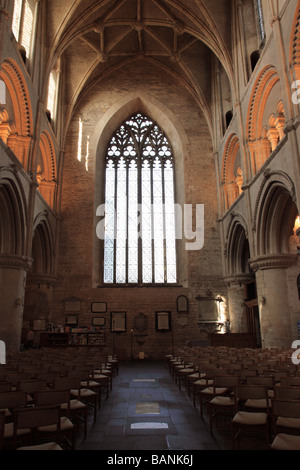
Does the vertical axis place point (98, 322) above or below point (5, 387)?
above

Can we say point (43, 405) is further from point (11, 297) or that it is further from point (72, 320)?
point (72, 320)

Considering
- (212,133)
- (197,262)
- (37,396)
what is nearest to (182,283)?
(197,262)

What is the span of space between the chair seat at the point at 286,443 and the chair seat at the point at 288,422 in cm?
36

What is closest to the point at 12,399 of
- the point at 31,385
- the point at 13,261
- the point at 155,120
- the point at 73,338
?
the point at 31,385

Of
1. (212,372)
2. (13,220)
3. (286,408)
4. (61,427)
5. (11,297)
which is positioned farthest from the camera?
(13,220)

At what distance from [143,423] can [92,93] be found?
751 inches

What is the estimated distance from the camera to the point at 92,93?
20484 millimetres

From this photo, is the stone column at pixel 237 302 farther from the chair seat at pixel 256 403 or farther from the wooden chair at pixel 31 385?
the wooden chair at pixel 31 385

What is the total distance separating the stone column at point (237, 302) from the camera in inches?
657

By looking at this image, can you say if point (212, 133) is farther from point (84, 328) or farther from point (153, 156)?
point (84, 328)

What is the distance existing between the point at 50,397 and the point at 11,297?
29.3 ft

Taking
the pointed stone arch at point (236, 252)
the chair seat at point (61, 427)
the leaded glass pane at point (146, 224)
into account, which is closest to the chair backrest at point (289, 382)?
the chair seat at point (61, 427)

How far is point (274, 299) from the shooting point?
12.6m

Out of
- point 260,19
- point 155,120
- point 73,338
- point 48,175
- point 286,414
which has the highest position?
point 155,120
